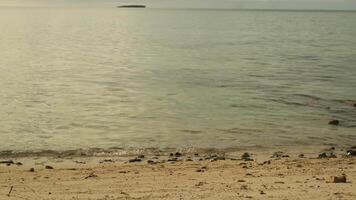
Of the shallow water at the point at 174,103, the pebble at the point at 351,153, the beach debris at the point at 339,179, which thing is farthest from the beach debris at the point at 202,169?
the pebble at the point at 351,153

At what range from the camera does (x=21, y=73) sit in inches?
1486

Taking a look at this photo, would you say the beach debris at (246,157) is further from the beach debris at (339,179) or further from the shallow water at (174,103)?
the beach debris at (339,179)

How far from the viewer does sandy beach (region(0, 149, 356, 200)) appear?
10.4m

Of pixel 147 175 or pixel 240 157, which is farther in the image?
pixel 240 157

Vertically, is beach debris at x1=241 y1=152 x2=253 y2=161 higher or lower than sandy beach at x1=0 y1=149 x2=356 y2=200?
higher

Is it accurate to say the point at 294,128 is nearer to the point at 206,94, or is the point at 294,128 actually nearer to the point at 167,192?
the point at 206,94

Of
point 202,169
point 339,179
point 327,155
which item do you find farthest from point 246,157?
point 339,179

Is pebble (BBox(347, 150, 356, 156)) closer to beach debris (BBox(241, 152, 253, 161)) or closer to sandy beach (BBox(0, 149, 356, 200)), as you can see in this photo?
sandy beach (BBox(0, 149, 356, 200))

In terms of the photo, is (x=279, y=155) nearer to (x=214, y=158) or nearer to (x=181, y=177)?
(x=214, y=158)

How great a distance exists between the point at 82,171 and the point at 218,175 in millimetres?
3343

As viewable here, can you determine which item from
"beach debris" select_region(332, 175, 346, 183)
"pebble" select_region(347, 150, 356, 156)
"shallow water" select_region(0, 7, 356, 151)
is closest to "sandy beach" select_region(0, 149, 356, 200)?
"beach debris" select_region(332, 175, 346, 183)

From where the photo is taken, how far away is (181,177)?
12.4 m

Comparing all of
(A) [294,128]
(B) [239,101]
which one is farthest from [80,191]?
(B) [239,101]

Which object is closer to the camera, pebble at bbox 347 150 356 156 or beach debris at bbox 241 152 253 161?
beach debris at bbox 241 152 253 161
